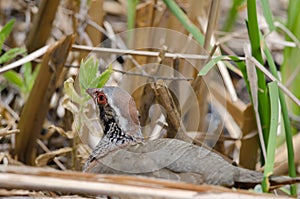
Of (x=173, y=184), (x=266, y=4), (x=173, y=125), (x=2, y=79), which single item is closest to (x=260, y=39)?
(x=266, y=4)

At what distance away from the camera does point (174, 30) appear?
10.6ft

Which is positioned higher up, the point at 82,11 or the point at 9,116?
the point at 82,11

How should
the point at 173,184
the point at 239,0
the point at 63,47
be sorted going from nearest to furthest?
the point at 173,184, the point at 63,47, the point at 239,0

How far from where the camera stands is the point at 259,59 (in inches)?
103

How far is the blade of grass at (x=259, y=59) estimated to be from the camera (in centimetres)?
247

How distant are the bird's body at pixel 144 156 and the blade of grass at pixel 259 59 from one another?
0.44 m

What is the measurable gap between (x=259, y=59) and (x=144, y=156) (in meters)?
0.67

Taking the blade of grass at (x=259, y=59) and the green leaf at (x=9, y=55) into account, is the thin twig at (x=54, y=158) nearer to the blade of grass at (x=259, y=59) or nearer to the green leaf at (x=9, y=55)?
the green leaf at (x=9, y=55)

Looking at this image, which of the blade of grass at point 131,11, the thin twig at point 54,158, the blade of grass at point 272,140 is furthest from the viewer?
the blade of grass at point 131,11

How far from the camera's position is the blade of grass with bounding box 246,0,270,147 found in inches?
97.2

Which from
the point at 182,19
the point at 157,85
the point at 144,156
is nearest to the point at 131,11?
the point at 182,19

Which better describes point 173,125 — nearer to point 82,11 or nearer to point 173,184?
point 173,184

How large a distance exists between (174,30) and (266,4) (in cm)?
67

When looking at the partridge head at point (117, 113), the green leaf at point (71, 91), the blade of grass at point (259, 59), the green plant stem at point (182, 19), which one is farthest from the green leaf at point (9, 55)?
the blade of grass at point (259, 59)
